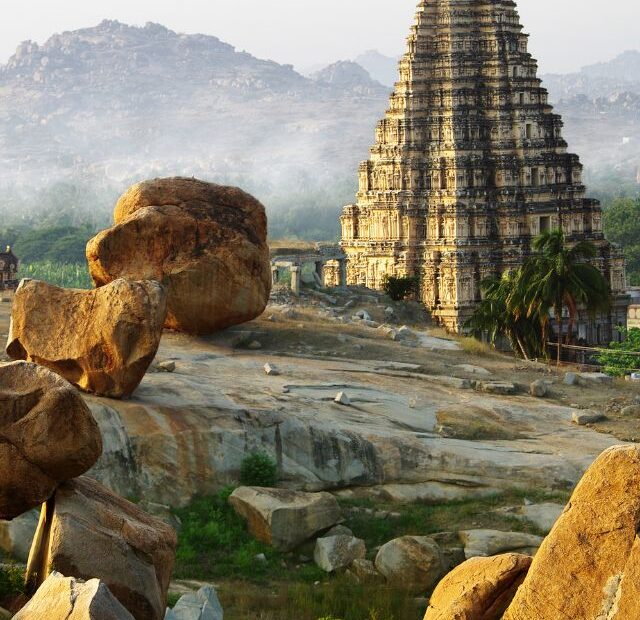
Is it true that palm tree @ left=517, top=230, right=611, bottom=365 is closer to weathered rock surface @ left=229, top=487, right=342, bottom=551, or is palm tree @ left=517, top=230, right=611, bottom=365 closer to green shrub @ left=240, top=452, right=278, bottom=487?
green shrub @ left=240, top=452, right=278, bottom=487

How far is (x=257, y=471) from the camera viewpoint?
23.2 m

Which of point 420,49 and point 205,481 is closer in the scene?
point 205,481

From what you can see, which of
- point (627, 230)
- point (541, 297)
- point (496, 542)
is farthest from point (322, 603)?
point (627, 230)

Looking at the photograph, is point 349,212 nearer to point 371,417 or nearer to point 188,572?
point 371,417

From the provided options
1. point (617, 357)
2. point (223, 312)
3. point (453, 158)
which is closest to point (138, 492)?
point (223, 312)

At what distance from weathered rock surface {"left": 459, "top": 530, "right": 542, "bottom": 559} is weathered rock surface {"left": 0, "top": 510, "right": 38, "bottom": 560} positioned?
5.75m

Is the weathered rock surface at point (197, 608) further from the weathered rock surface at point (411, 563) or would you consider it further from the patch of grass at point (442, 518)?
the patch of grass at point (442, 518)

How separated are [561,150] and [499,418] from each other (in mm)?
37148

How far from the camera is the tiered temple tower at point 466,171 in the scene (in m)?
60.9

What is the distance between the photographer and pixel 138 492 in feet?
72.6

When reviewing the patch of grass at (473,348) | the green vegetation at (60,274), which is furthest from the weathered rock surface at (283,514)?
the green vegetation at (60,274)

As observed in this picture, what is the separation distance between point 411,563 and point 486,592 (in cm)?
786

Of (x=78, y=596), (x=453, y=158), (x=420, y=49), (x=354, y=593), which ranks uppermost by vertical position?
(x=420, y=49)

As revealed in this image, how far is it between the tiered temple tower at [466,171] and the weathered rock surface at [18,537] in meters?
40.9
